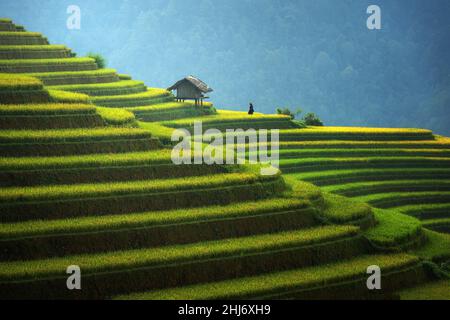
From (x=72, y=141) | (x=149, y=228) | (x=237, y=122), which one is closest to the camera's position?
(x=149, y=228)

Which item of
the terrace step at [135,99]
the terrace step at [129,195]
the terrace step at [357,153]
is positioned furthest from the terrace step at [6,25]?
the terrace step at [129,195]

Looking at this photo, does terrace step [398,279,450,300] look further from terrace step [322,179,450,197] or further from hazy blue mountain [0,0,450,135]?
hazy blue mountain [0,0,450,135]

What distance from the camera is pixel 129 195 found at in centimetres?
2672

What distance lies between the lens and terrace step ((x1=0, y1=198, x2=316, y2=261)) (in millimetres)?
24250

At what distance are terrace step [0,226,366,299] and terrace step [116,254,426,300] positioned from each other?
0.91ft

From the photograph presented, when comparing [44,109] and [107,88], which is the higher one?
[107,88]

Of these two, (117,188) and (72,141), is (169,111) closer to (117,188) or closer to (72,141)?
(72,141)

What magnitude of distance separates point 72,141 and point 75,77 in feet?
46.3

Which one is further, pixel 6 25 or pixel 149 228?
pixel 6 25

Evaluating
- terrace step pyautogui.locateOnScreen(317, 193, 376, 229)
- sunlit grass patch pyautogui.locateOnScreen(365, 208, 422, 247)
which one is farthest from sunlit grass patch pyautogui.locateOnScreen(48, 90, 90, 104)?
sunlit grass patch pyautogui.locateOnScreen(365, 208, 422, 247)

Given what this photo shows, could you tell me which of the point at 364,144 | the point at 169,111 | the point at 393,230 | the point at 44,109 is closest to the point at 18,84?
the point at 44,109

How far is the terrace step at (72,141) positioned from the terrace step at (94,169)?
0.40 meters

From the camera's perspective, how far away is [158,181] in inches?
1101
